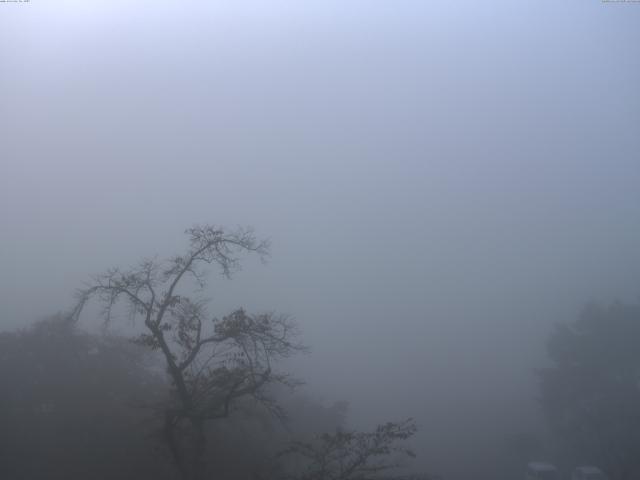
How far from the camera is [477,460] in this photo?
1024 inches

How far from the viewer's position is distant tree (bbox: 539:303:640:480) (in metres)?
21.2

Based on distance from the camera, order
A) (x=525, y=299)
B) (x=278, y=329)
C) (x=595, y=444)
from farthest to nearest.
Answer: (x=525, y=299) < (x=595, y=444) < (x=278, y=329)

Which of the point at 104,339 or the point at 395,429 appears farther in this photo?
the point at 104,339

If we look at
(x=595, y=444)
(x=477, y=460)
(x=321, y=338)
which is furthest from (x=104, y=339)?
(x=321, y=338)

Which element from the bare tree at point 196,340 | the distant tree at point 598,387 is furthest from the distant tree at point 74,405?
the distant tree at point 598,387

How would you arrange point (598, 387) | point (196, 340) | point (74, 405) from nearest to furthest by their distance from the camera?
1. point (196, 340)
2. point (74, 405)
3. point (598, 387)

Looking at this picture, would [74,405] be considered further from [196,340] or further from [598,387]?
[598,387]

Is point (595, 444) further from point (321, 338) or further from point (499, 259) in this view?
point (499, 259)

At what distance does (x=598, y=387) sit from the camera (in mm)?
23547

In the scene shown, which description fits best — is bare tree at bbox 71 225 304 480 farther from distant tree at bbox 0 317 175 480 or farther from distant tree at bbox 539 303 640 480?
distant tree at bbox 539 303 640 480

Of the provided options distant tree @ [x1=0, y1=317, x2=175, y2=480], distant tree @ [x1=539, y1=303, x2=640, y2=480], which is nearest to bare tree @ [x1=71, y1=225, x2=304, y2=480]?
distant tree @ [x1=0, y1=317, x2=175, y2=480]

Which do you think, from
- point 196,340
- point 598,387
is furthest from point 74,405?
point 598,387

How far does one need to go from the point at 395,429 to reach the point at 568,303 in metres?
56.2

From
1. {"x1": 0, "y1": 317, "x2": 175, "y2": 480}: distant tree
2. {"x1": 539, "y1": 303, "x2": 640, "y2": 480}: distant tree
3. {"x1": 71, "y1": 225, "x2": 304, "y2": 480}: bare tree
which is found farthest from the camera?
{"x1": 539, "y1": 303, "x2": 640, "y2": 480}: distant tree
